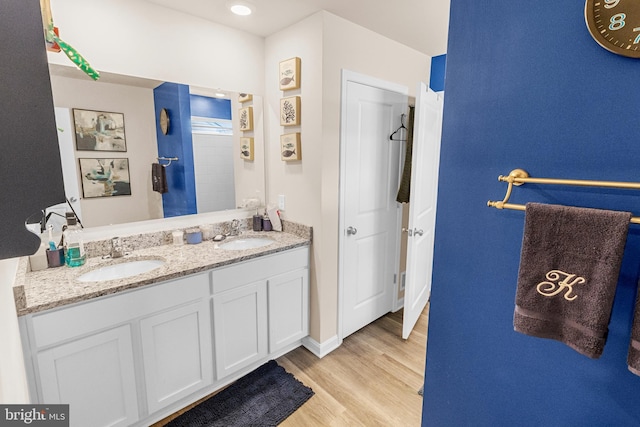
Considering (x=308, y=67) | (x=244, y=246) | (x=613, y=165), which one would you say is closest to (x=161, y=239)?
(x=244, y=246)

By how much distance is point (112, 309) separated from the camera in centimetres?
148

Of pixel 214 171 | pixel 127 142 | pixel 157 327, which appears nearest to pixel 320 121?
pixel 214 171

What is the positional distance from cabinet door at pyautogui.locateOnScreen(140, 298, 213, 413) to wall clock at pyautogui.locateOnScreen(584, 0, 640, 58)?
1999mm

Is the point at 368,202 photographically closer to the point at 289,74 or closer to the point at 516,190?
the point at 289,74

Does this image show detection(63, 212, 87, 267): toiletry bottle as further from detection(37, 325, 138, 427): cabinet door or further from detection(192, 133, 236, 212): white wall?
detection(192, 133, 236, 212): white wall

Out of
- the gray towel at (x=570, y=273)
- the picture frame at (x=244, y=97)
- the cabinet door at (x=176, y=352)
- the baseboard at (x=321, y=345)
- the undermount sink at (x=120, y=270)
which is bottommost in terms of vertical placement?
the baseboard at (x=321, y=345)

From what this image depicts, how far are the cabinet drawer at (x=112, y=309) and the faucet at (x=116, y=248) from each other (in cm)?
47

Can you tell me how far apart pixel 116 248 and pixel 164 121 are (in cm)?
88

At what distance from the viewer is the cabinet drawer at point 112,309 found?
1.33 meters

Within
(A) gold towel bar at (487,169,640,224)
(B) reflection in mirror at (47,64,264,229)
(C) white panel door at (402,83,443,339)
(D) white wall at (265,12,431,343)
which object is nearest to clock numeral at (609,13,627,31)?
(A) gold towel bar at (487,169,640,224)

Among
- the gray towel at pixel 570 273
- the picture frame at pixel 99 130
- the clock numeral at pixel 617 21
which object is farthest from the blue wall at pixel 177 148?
the clock numeral at pixel 617 21

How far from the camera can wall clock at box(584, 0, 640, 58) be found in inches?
30.8

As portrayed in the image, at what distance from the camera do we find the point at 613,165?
2.82 feet

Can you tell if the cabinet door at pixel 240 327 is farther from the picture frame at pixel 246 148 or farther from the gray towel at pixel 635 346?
the gray towel at pixel 635 346
